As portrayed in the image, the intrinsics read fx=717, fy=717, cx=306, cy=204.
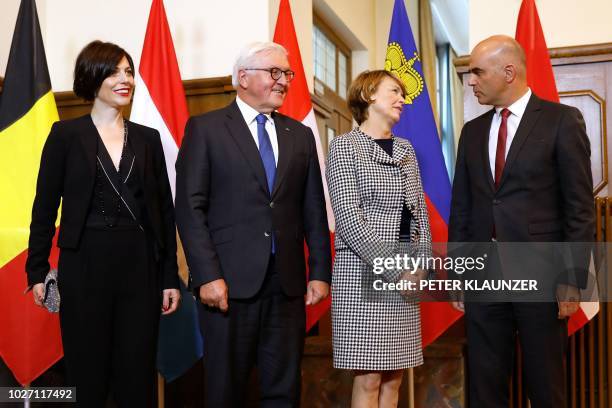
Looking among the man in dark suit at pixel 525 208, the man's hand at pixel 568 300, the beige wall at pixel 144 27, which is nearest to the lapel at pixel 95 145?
the man in dark suit at pixel 525 208

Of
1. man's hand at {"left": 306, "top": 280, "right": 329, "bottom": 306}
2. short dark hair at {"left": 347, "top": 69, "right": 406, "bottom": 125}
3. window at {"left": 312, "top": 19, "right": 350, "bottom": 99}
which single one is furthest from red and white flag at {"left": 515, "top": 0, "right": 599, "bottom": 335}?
window at {"left": 312, "top": 19, "right": 350, "bottom": 99}

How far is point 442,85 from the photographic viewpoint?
392 inches

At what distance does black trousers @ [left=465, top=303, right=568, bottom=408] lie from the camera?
94.3 inches

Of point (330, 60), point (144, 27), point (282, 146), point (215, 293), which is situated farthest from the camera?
point (330, 60)

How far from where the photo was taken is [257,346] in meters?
2.37

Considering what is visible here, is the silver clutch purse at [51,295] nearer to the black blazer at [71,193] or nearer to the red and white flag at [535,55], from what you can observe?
the black blazer at [71,193]

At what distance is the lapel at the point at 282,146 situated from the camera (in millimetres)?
2398

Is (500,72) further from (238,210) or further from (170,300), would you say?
(170,300)

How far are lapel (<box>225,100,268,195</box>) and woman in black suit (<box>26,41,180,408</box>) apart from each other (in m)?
0.31

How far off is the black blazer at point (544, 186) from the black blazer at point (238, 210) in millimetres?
610

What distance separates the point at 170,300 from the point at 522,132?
133 centimetres

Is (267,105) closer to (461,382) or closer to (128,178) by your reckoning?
(128,178)

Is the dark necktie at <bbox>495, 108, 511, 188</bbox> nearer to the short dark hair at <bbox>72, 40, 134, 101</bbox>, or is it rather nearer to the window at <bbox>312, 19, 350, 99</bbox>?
the short dark hair at <bbox>72, 40, 134, 101</bbox>

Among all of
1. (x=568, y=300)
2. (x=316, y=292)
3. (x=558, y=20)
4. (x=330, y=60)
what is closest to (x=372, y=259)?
(x=316, y=292)
